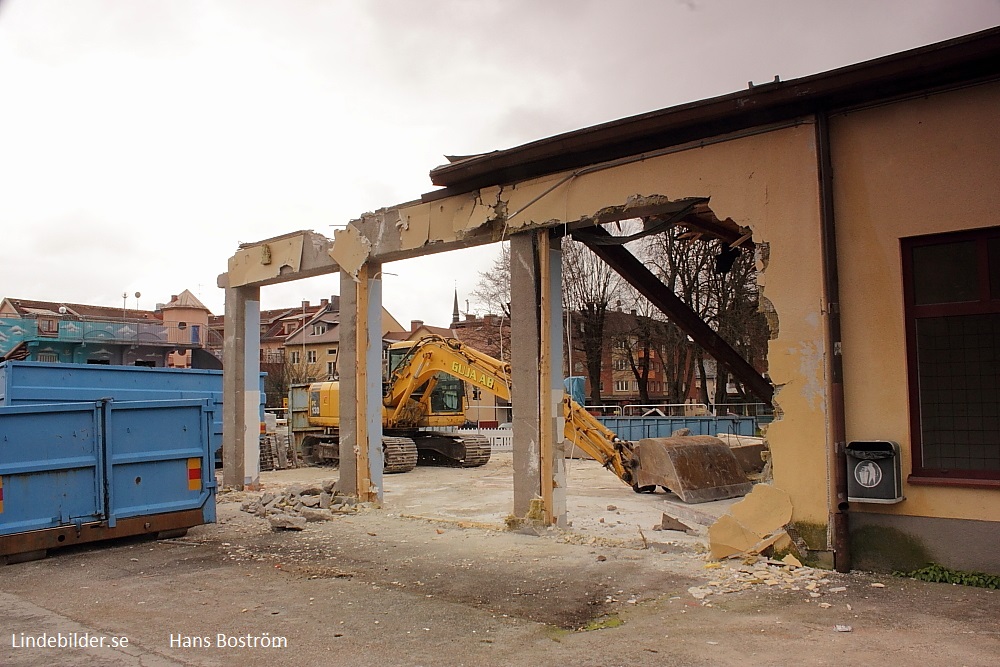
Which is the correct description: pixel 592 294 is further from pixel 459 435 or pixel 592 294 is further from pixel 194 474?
pixel 194 474

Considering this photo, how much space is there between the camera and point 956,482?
618 cm

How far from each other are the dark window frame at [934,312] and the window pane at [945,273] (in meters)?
0.04

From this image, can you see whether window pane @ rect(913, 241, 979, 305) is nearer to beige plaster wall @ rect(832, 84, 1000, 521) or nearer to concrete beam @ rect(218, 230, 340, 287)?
beige plaster wall @ rect(832, 84, 1000, 521)

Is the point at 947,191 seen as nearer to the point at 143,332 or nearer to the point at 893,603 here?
the point at 893,603

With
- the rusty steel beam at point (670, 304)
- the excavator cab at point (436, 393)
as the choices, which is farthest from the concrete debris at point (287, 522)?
the excavator cab at point (436, 393)

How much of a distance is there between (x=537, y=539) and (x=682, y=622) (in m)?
3.45

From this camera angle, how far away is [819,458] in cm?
681

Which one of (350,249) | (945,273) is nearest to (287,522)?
(350,249)

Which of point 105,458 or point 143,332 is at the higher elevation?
point 143,332

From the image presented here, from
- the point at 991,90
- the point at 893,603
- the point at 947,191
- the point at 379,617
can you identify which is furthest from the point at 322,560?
the point at 991,90

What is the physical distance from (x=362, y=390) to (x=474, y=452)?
9.34 meters

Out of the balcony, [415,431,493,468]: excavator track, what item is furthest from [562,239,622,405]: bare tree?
the balcony

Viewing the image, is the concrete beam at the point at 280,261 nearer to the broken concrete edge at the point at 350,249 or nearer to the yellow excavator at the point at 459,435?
the broken concrete edge at the point at 350,249

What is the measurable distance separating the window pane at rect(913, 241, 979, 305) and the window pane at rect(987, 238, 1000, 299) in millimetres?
111
